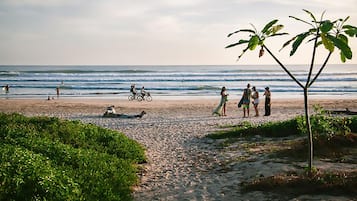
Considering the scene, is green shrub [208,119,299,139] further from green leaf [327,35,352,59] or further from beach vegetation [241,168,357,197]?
green leaf [327,35,352,59]

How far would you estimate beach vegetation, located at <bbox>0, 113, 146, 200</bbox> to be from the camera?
6094 mm

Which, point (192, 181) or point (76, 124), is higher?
point (76, 124)

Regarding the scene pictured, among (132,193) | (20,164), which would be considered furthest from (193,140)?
(20,164)

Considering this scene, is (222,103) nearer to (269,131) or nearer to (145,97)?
(269,131)

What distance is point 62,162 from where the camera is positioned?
309 inches

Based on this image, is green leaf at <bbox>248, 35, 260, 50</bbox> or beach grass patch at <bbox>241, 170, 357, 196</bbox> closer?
green leaf at <bbox>248, 35, 260, 50</bbox>

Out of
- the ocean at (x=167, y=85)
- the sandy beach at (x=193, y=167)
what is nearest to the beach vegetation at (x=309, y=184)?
the sandy beach at (x=193, y=167)

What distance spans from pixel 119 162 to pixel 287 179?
3.59 m

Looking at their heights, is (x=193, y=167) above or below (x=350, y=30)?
below

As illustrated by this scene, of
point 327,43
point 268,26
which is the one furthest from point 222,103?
point 327,43

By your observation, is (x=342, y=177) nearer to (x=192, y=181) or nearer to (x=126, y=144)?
(x=192, y=181)

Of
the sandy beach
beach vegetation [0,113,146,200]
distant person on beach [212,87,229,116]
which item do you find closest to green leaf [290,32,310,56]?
the sandy beach

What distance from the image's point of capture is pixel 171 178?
8.96m

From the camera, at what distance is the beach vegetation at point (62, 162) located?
6.09m
